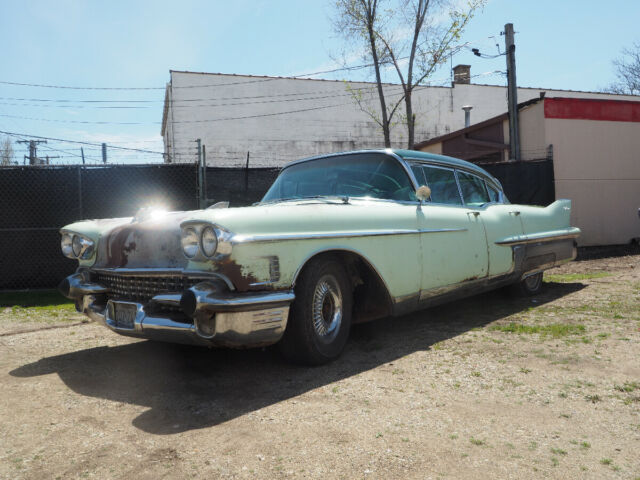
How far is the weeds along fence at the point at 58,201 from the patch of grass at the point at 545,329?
463cm

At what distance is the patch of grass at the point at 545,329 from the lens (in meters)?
3.87

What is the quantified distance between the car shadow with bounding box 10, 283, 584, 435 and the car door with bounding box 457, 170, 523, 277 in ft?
1.80

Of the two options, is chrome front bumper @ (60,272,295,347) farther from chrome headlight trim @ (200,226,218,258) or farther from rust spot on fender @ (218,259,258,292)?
chrome headlight trim @ (200,226,218,258)

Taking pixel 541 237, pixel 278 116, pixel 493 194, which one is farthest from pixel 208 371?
pixel 278 116

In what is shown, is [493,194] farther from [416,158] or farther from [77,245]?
[77,245]

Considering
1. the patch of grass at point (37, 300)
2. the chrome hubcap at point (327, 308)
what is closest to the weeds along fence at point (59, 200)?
the patch of grass at point (37, 300)

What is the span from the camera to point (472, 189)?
4.98m

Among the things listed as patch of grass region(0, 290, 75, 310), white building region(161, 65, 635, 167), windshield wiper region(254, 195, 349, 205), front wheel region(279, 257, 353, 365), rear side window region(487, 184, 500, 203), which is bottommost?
patch of grass region(0, 290, 75, 310)

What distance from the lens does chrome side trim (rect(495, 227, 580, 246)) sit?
4.88 metres

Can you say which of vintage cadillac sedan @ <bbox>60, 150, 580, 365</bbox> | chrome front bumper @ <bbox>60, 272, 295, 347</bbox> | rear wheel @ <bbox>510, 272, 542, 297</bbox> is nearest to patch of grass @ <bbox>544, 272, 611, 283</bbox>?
rear wheel @ <bbox>510, 272, 542, 297</bbox>

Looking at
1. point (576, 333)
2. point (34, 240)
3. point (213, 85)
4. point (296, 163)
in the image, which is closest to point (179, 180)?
point (34, 240)

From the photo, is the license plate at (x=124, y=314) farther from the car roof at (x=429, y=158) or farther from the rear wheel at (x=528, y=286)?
the rear wheel at (x=528, y=286)

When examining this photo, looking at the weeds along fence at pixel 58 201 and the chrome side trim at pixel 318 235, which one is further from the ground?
the weeds along fence at pixel 58 201

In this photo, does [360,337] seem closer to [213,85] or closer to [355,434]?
[355,434]
